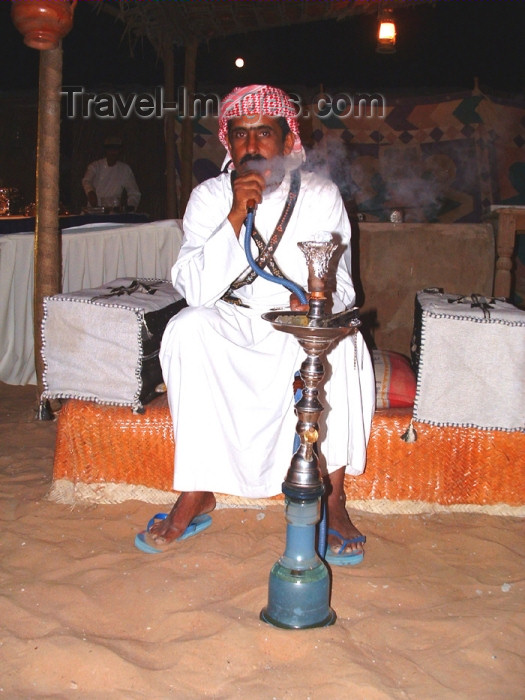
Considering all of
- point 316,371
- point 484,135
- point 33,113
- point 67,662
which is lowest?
point 67,662

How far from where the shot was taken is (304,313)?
2006mm

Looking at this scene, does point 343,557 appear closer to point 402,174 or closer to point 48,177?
point 48,177

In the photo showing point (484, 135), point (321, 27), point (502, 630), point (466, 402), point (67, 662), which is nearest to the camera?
point (67, 662)

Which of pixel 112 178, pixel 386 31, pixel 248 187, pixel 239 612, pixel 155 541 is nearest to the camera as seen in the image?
pixel 239 612

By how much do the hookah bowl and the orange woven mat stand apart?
974 mm

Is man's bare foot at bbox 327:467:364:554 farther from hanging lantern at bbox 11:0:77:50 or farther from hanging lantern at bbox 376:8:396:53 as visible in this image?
hanging lantern at bbox 376:8:396:53

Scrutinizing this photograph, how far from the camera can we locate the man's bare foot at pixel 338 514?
98.4 inches

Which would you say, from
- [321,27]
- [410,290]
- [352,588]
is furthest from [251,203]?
[321,27]

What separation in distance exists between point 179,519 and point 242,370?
2.12 ft

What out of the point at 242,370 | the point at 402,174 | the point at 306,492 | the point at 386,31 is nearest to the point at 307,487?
the point at 306,492

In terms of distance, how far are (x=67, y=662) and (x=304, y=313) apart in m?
1.22

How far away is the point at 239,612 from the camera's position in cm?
209

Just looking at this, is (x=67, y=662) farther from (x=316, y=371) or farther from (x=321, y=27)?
(x=321, y=27)

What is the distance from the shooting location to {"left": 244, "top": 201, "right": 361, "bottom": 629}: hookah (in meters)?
1.86
